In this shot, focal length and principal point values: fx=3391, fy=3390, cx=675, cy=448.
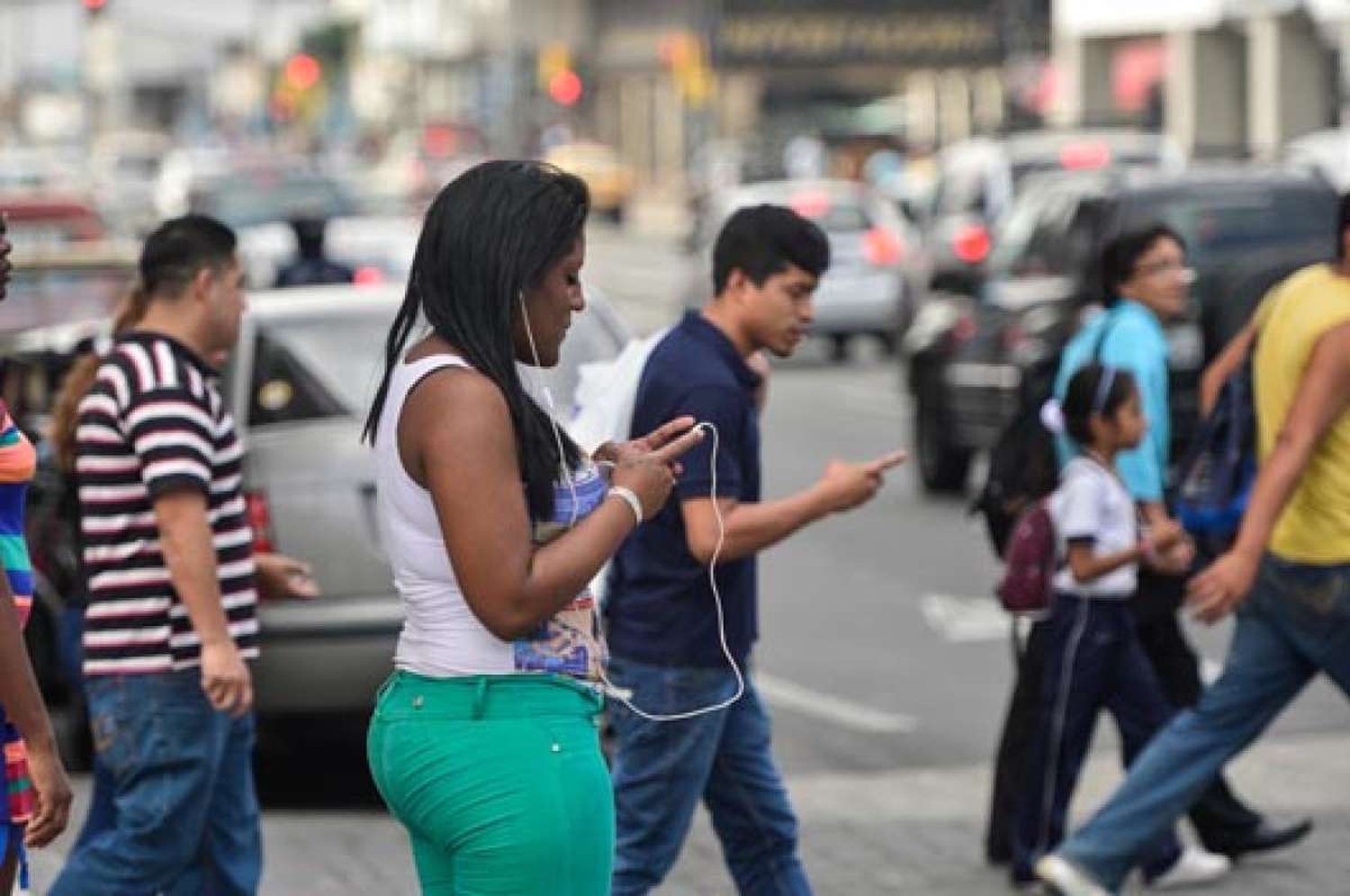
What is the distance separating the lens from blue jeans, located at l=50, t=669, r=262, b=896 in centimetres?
682

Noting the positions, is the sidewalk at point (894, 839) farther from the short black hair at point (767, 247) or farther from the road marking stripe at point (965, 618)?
the road marking stripe at point (965, 618)

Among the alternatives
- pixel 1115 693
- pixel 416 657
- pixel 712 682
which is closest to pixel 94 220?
pixel 1115 693

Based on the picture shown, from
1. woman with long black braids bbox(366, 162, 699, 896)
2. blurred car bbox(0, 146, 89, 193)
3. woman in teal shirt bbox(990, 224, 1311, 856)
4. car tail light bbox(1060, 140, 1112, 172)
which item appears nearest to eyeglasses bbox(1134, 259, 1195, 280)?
woman in teal shirt bbox(990, 224, 1311, 856)

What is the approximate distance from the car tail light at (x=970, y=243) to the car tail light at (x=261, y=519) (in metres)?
14.7

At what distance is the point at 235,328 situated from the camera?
23.3 ft

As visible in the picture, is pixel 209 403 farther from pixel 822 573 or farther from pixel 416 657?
pixel 822 573

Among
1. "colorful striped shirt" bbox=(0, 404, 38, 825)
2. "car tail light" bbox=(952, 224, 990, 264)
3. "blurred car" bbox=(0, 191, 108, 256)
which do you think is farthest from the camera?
"car tail light" bbox=(952, 224, 990, 264)

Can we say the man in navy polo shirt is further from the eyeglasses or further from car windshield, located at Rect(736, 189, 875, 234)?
car windshield, located at Rect(736, 189, 875, 234)

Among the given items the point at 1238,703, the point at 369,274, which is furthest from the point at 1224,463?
the point at 369,274

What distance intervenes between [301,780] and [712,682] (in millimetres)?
4493

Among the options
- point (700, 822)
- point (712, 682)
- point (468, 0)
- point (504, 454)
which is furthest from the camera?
point (468, 0)

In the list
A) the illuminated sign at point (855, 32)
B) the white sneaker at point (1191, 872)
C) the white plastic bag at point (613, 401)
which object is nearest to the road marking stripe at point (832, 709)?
the white sneaker at point (1191, 872)

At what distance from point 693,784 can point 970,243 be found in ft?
62.0

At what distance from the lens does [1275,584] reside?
7.64m
